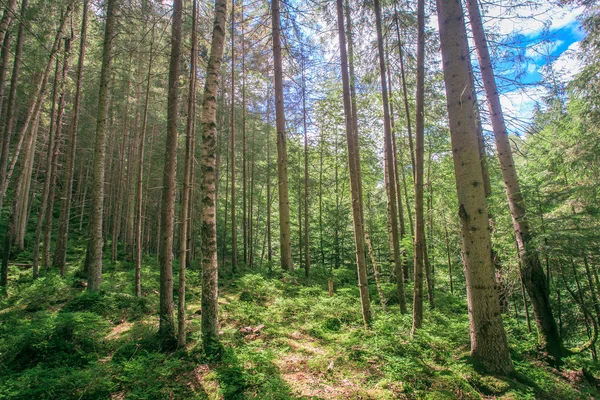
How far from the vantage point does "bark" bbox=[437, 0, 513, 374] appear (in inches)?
140

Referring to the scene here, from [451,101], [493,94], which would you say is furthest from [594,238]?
[493,94]

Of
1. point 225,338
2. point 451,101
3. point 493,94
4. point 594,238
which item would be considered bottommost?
point 225,338

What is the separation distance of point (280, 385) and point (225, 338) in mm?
1713

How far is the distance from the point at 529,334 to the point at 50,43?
17.2 m

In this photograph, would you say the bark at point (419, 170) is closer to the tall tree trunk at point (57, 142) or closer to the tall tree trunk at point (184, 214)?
the tall tree trunk at point (184, 214)

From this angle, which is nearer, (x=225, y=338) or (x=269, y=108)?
(x=225, y=338)

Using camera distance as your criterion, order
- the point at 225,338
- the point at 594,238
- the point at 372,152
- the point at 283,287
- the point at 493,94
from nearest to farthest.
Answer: the point at 594,238 → the point at 225,338 → the point at 493,94 → the point at 283,287 → the point at 372,152

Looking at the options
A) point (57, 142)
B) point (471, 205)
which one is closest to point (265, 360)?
point (471, 205)

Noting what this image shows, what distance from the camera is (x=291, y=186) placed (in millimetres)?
18875

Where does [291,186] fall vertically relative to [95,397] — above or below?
above

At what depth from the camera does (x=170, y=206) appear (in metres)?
5.02

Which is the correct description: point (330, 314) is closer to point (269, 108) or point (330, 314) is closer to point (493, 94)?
point (493, 94)

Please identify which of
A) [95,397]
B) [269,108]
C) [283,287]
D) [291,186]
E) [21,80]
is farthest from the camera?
[291,186]

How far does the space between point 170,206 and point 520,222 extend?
6595 millimetres
